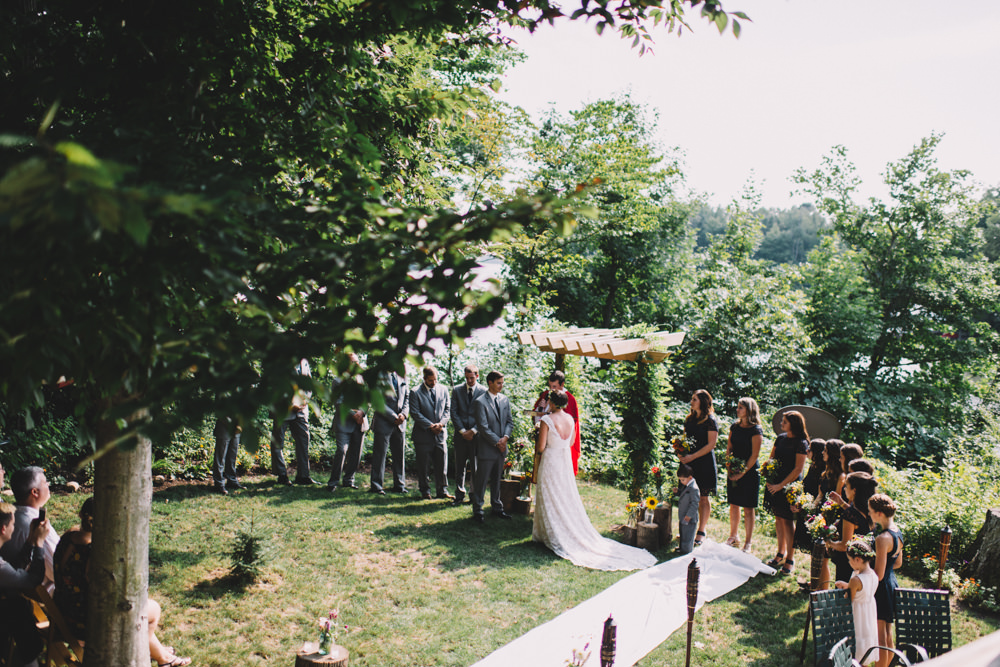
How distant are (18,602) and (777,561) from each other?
7.45m

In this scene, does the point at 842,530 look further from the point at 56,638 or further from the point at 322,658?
the point at 56,638

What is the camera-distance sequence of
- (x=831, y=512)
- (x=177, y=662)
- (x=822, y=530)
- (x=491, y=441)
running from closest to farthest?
1. (x=177, y=662)
2. (x=822, y=530)
3. (x=831, y=512)
4. (x=491, y=441)

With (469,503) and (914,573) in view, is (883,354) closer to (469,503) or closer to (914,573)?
(914,573)

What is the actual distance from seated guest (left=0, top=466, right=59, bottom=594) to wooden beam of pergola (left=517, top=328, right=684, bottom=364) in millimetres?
6487

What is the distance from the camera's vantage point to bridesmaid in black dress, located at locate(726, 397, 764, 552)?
7.59 meters

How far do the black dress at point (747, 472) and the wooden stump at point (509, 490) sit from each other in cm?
301

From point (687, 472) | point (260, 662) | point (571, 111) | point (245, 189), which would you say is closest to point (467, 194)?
point (571, 111)

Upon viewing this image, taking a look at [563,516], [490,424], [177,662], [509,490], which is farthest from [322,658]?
[509,490]

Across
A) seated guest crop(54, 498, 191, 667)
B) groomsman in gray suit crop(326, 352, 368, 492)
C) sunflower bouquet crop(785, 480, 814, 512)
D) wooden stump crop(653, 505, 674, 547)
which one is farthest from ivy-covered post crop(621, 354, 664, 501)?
seated guest crop(54, 498, 191, 667)

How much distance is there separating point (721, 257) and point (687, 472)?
20.1 m

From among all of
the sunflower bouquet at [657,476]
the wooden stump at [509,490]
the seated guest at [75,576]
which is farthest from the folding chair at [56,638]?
the sunflower bouquet at [657,476]

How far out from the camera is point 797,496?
698 centimetres

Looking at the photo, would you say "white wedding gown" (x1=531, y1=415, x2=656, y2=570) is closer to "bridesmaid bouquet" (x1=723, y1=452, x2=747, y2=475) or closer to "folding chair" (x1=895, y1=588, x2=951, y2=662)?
"bridesmaid bouquet" (x1=723, y1=452, x2=747, y2=475)

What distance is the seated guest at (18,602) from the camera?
3.84 meters
